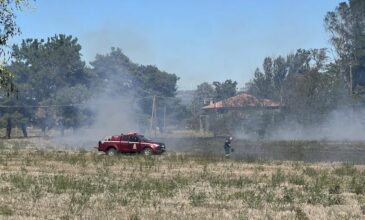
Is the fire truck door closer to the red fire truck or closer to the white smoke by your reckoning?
the red fire truck

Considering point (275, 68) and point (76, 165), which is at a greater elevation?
point (275, 68)

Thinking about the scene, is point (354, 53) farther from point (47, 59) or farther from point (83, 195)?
point (83, 195)

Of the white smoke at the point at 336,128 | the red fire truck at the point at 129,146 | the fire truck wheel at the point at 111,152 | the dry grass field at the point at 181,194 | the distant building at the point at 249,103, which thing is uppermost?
Answer: the distant building at the point at 249,103

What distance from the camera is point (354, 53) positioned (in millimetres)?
74000

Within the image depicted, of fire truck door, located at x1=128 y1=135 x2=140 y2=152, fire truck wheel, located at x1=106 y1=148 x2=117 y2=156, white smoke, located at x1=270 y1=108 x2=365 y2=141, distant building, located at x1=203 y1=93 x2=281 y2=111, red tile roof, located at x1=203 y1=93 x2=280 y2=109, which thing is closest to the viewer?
fire truck wheel, located at x1=106 y1=148 x2=117 y2=156

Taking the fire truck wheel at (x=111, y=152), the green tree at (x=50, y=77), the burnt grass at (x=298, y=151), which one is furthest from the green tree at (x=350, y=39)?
the fire truck wheel at (x=111, y=152)

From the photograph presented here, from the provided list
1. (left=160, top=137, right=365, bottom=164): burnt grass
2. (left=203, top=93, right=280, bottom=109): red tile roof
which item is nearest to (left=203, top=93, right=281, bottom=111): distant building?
(left=203, top=93, right=280, bottom=109): red tile roof

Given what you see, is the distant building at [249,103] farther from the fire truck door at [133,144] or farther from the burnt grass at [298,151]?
the fire truck door at [133,144]

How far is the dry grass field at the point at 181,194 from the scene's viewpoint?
10984 mm

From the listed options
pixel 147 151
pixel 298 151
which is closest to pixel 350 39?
pixel 298 151

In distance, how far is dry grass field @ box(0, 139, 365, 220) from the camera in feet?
36.0

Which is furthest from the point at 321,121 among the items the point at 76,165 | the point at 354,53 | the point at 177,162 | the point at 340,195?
the point at 340,195

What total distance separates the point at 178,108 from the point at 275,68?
2006 cm

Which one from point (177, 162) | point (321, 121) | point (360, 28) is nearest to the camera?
point (177, 162)
